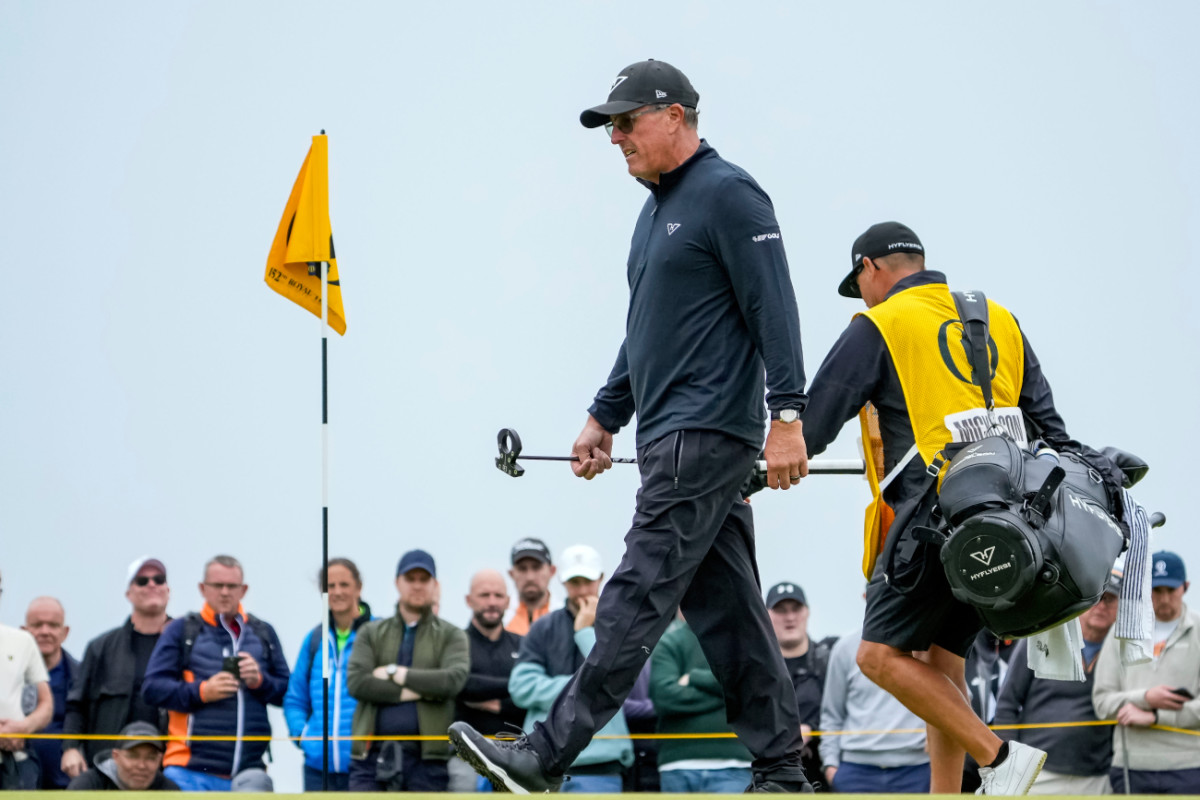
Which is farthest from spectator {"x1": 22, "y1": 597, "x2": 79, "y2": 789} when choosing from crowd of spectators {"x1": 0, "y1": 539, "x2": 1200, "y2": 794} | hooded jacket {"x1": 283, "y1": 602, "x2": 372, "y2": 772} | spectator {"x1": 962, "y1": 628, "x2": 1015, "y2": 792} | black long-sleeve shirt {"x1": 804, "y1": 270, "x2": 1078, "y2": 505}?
black long-sleeve shirt {"x1": 804, "y1": 270, "x2": 1078, "y2": 505}

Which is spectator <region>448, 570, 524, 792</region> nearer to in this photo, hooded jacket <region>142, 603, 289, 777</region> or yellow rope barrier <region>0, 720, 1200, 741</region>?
yellow rope barrier <region>0, 720, 1200, 741</region>

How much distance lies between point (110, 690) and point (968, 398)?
4.78m

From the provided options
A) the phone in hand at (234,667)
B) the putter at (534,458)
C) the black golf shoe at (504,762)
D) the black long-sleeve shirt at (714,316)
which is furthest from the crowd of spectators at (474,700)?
the black long-sleeve shirt at (714,316)

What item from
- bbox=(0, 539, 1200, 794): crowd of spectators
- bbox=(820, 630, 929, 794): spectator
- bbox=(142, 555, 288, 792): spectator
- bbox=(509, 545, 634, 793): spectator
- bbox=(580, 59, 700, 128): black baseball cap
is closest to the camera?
bbox=(580, 59, 700, 128): black baseball cap

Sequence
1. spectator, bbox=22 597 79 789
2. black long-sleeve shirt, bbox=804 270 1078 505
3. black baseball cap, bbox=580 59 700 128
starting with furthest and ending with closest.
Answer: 1. spectator, bbox=22 597 79 789
2. black long-sleeve shirt, bbox=804 270 1078 505
3. black baseball cap, bbox=580 59 700 128

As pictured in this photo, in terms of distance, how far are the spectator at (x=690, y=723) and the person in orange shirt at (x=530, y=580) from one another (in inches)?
49.7

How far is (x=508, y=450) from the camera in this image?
452 cm

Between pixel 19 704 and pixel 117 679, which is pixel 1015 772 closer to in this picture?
pixel 117 679

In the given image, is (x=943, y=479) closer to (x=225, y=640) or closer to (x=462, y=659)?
(x=462, y=659)

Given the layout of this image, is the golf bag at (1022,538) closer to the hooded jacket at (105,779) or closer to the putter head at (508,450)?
the putter head at (508,450)

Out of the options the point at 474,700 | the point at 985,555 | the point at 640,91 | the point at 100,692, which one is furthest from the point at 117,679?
the point at 985,555

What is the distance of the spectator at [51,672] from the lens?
7.31 meters

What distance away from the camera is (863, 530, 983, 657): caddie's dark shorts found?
13.8ft

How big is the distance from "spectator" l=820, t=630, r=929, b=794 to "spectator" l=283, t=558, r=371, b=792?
2.19 m
